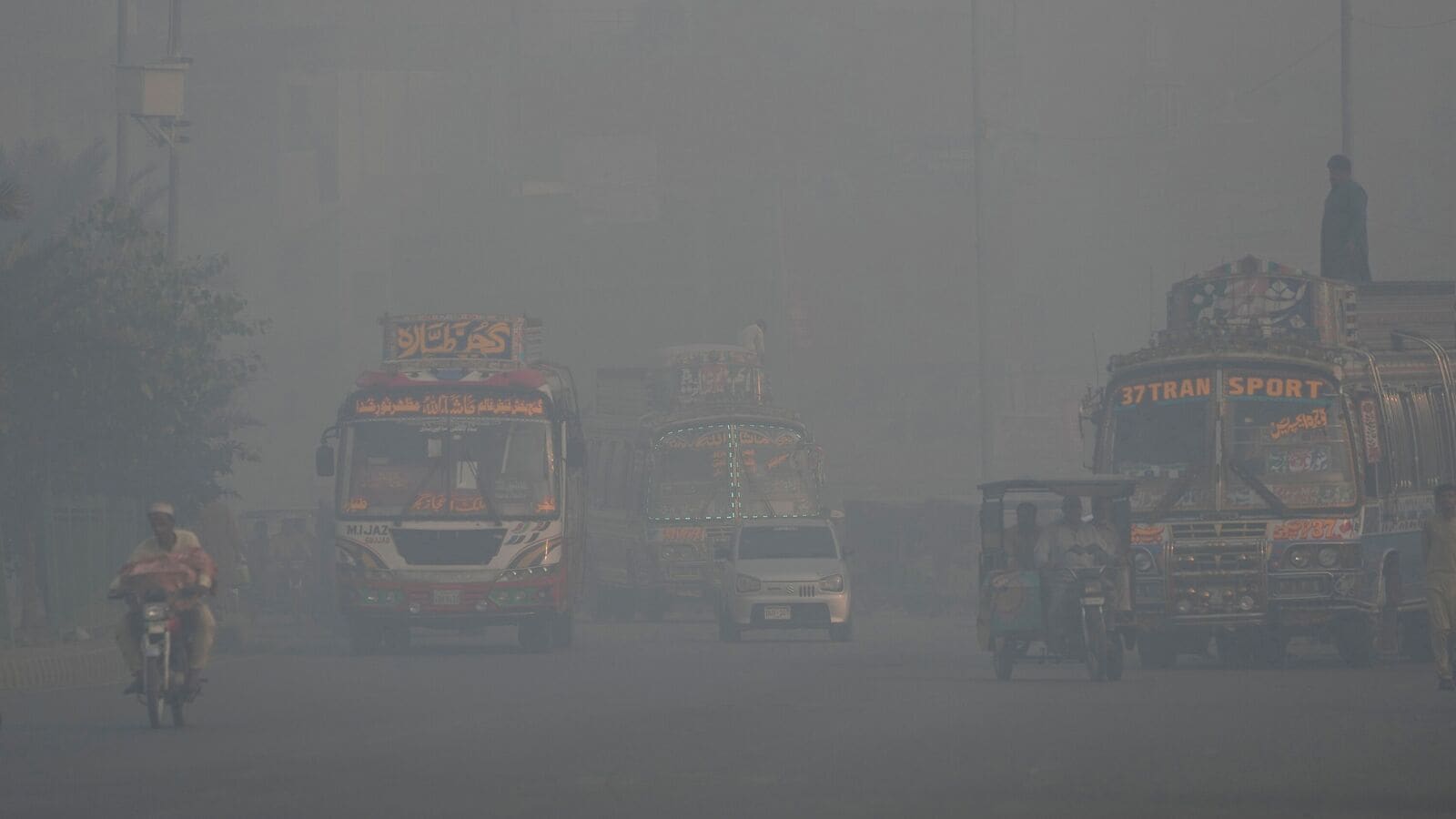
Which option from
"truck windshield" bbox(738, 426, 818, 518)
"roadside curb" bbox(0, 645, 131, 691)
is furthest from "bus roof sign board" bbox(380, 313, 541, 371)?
"truck windshield" bbox(738, 426, 818, 518)

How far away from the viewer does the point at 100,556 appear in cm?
2966

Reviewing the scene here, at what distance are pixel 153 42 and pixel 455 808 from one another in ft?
280

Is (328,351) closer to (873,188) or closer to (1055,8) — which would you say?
(873,188)

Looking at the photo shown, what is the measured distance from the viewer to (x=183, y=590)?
53.8ft

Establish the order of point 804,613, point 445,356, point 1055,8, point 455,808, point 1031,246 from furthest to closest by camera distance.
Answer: point 1055,8 < point 1031,246 < point 804,613 < point 445,356 < point 455,808

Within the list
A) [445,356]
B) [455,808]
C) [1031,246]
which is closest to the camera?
[455,808]

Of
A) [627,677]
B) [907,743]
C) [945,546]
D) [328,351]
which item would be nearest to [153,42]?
[328,351]

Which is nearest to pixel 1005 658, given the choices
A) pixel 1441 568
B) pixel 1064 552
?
pixel 1064 552

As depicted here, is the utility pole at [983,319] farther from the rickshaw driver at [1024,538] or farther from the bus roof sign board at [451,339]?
the rickshaw driver at [1024,538]

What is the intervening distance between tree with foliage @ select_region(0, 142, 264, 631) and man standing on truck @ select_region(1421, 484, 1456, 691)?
15725 mm

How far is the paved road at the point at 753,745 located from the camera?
11.0 metres

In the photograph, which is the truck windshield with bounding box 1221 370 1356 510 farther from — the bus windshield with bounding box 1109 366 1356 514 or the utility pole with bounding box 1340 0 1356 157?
the utility pole with bounding box 1340 0 1356 157

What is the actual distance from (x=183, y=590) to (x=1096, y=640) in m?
8.69

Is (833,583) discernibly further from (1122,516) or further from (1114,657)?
(1114,657)
